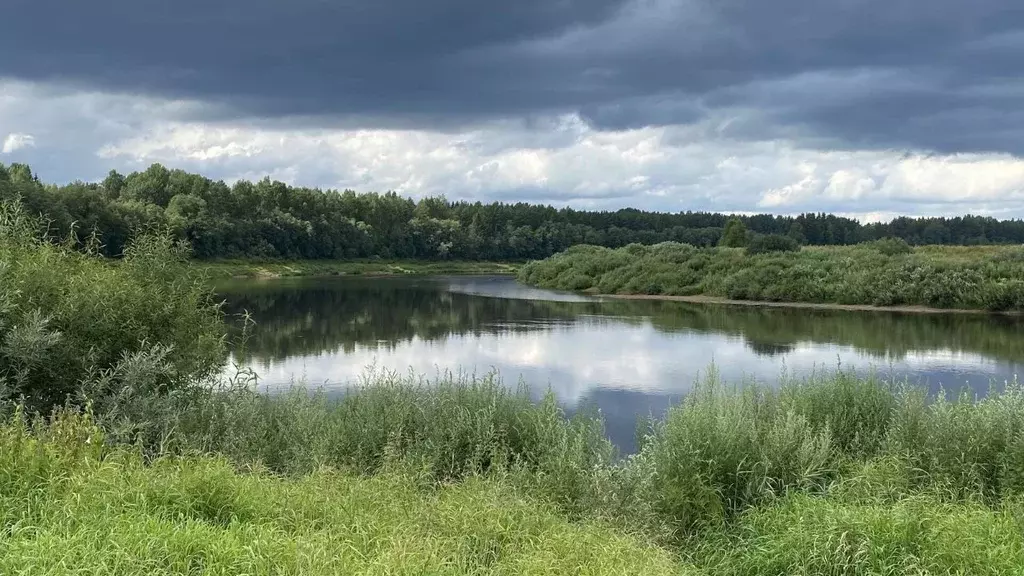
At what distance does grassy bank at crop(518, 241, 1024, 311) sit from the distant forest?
1549 inches

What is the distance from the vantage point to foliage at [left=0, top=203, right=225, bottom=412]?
916cm

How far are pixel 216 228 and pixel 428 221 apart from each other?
136 ft

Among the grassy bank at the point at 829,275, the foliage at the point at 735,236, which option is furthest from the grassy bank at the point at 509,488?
the foliage at the point at 735,236

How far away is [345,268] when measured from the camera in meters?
92.6

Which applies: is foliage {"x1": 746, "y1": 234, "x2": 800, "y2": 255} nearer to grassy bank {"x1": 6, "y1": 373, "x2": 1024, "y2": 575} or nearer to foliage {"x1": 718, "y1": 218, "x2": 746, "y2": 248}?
foliage {"x1": 718, "y1": 218, "x2": 746, "y2": 248}

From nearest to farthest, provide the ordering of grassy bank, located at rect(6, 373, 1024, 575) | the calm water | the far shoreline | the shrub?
grassy bank, located at rect(6, 373, 1024, 575) < the calm water < the far shoreline < the shrub

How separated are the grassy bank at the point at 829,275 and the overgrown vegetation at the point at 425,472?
107 ft

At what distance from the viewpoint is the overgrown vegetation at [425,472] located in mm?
5980

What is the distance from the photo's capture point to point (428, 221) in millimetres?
118812

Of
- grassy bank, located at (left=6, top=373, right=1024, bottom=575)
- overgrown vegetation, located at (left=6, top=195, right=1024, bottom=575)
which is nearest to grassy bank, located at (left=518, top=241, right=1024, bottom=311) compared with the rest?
overgrown vegetation, located at (left=6, top=195, right=1024, bottom=575)

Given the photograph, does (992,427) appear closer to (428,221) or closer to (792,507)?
(792,507)

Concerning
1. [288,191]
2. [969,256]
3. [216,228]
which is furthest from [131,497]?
[288,191]

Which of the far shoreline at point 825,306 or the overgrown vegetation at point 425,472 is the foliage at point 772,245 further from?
the overgrown vegetation at point 425,472

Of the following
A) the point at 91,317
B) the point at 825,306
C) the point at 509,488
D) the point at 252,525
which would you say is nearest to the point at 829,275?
the point at 825,306
